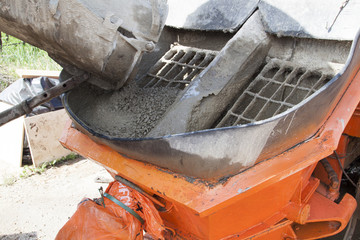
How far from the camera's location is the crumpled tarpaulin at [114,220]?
A: 1716 mm

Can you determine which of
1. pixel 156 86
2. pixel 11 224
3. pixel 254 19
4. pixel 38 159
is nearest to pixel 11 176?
pixel 38 159

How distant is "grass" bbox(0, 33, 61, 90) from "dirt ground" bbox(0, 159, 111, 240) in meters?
2.26

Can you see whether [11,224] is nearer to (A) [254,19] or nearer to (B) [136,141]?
(B) [136,141]

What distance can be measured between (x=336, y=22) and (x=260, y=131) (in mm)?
824

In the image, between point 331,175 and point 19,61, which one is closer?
point 331,175

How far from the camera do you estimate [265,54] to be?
2086 millimetres

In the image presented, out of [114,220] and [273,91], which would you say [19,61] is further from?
[273,91]

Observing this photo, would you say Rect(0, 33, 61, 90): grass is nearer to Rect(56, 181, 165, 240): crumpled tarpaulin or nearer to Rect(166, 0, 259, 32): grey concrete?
Rect(166, 0, 259, 32): grey concrete

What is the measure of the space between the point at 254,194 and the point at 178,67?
1.21 m

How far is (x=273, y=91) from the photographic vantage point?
6.37 ft

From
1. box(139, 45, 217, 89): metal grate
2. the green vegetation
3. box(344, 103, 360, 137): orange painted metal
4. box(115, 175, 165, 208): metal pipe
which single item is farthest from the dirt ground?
box(344, 103, 360, 137): orange painted metal

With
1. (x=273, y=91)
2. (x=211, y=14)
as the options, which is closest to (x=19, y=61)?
(x=211, y=14)

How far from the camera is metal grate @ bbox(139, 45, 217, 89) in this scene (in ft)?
7.52

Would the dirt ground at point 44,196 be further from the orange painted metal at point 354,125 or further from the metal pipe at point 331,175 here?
the orange painted metal at point 354,125
